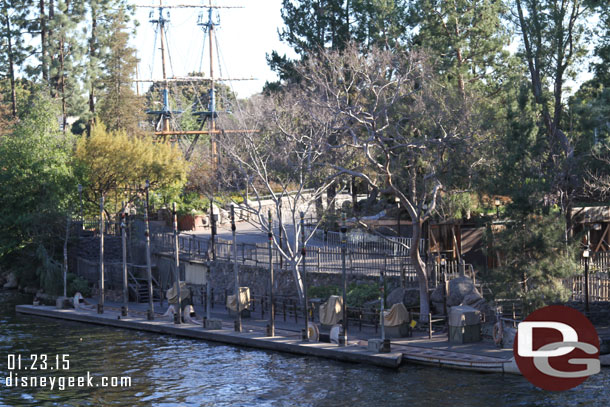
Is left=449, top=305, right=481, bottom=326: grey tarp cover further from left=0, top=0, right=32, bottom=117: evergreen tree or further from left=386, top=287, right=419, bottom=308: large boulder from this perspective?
left=0, top=0, right=32, bottom=117: evergreen tree

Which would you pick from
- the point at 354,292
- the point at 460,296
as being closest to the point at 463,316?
the point at 460,296

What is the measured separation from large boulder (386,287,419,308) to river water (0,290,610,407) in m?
5.72

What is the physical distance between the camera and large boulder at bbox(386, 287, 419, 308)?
1350 inches

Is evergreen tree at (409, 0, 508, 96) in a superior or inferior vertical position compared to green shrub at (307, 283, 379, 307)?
superior

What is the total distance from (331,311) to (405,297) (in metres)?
3.56

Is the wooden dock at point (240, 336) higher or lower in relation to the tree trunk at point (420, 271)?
lower

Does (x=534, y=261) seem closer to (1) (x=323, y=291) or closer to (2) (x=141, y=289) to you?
(1) (x=323, y=291)

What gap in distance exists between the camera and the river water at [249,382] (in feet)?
80.0

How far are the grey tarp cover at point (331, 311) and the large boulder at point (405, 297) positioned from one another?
8.14ft

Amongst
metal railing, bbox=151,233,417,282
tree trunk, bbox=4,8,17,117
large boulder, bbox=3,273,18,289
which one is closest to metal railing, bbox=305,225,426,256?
metal railing, bbox=151,233,417,282

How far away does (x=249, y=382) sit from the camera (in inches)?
1086

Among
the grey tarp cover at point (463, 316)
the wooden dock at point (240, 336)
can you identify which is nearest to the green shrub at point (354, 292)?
the wooden dock at point (240, 336)

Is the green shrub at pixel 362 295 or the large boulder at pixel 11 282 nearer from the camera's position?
the green shrub at pixel 362 295

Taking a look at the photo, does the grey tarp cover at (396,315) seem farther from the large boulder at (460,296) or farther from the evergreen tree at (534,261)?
the evergreen tree at (534,261)
